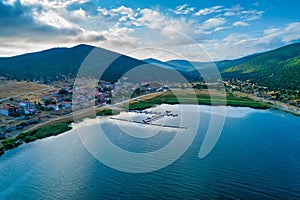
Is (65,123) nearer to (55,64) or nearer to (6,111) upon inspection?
(6,111)

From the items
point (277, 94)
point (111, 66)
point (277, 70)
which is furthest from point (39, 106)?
point (277, 70)

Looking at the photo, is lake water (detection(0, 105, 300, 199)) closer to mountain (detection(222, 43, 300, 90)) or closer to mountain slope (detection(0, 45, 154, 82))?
mountain (detection(222, 43, 300, 90))

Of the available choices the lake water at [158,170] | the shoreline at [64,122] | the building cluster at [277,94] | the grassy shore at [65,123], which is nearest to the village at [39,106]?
the shoreline at [64,122]

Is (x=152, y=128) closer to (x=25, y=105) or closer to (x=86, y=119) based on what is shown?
(x=86, y=119)

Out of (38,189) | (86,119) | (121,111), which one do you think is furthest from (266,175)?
(121,111)

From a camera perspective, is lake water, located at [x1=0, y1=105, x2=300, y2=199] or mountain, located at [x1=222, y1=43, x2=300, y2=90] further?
mountain, located at [x1=222, y1=43, x2=300, y2=90]

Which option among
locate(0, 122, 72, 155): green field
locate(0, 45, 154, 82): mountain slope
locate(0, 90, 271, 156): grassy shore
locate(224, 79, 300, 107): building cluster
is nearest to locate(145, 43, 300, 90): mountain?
locate(224, 79, 300, 107): building cluster

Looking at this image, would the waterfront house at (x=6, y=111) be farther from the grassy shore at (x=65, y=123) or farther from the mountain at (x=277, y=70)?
the mountain at (x=277, y=70)

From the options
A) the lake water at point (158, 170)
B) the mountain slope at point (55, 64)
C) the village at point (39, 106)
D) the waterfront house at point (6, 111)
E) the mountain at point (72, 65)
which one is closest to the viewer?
the lake water at point (158, 170)
